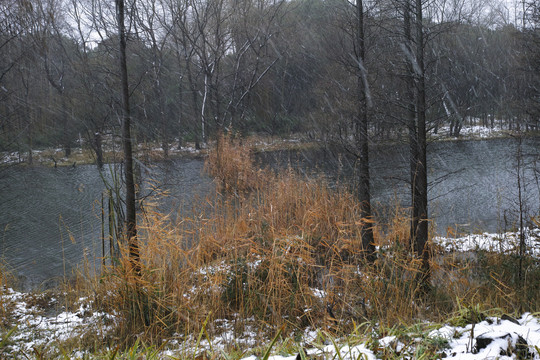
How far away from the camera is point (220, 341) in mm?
3422

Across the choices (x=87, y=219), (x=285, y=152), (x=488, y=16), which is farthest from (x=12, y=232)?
(x=488, y=16)

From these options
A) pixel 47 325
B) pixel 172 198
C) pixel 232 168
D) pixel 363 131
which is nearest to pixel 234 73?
pixel 232 168

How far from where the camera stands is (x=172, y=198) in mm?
11086

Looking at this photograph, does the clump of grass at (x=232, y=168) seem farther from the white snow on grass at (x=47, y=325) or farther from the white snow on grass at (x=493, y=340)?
the white snow on grass at (x=493, y=340)

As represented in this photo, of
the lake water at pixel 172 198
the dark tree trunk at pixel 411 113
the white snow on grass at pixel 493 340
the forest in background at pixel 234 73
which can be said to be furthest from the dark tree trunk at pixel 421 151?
the forest in background at pixel 234 73

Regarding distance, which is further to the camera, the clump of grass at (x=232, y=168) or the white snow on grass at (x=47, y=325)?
the clump of grass at (x=232, y=168)

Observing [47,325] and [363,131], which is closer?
[47,325]

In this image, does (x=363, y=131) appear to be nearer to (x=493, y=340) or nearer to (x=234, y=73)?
(x=493, y=340)

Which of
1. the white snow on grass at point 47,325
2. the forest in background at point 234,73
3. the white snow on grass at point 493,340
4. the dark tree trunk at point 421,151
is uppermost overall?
the forest in background at point 234,73

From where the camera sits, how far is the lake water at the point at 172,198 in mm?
7164

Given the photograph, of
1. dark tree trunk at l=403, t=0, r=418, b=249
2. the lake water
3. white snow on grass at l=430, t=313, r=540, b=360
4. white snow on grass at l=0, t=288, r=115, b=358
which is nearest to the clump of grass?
the lake water

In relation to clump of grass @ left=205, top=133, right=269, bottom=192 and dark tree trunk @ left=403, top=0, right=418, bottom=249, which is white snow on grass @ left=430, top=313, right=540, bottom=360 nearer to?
dark tree trunk @ left=403, top=0, right=418, bottom=249

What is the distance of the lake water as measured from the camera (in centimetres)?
716

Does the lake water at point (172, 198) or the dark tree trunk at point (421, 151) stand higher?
the dark tree trunk at point (421, 151)
